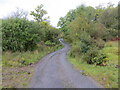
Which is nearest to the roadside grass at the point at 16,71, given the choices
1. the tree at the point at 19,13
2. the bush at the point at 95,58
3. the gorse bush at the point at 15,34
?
the gorse bush at the point at 15,34

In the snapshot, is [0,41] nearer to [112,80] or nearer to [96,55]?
[96,55]

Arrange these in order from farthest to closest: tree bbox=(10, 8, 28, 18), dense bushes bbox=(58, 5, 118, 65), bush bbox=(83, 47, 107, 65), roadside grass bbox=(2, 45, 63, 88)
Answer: tree bbox=(10, 8, 28, 18), dense bushes bbox=(58, 5, 118, 65), bush bbox=(83, 47, 107, 65), roadside grass bbox=(2, 45, 63, 88)

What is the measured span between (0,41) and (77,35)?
9218 mm

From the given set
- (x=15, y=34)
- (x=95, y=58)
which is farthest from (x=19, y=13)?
(x=95, y=58)

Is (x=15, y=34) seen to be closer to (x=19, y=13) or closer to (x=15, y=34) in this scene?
(x=15, y=34)

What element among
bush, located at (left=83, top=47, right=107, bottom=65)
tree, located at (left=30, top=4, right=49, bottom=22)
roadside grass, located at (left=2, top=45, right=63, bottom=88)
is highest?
tree, located at (left=30, top=4, right=49, bottom=22)

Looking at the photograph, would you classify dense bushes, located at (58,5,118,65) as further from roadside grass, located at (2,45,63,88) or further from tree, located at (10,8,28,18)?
tree, located at (10,8,28,18)

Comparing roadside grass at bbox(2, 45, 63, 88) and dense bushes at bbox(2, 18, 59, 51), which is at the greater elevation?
dense bushes at bbox(2, 18, 59, 51)

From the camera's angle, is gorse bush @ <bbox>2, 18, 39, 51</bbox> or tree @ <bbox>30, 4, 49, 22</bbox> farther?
tree @ <bbox>30, 4, 49, 22</bbox>

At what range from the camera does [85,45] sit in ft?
31.8

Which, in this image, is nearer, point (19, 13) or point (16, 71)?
point (16, 71)

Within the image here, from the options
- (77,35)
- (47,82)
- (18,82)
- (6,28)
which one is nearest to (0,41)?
(6,28)

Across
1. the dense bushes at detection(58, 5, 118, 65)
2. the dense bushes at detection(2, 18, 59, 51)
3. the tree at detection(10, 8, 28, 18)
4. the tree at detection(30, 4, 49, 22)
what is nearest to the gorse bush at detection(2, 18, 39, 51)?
the dense bushes at detection(2, 18, 59, 51)

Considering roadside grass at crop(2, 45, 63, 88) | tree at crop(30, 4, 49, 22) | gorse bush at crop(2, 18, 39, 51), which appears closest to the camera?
roadside grass at crop(2, 45, 63, 88)
